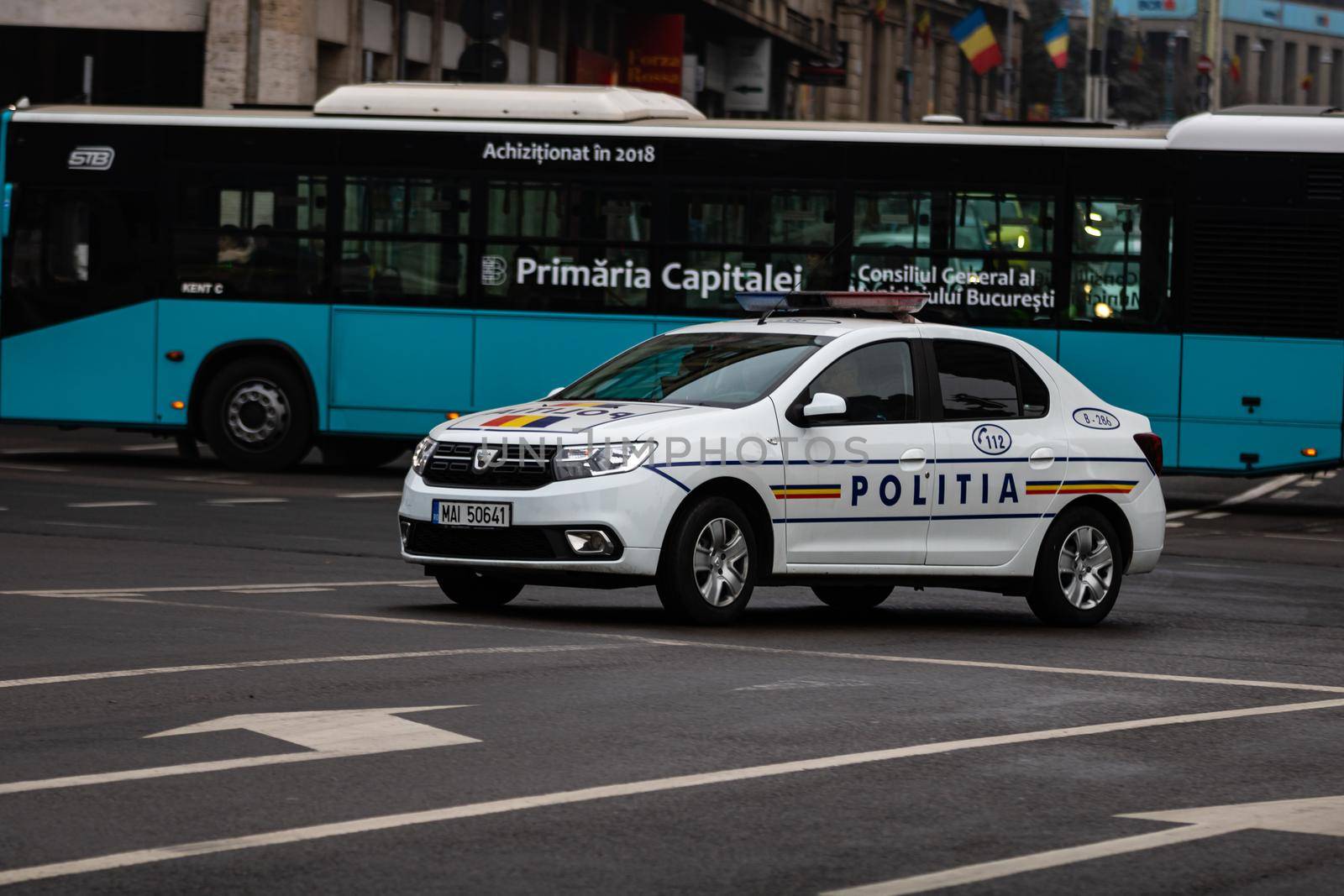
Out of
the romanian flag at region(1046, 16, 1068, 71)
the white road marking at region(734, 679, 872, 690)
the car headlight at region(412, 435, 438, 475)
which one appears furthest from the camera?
the romanian flag at region(1046, 16, 1068, 71)

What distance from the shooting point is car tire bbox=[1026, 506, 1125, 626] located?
41.6 ft

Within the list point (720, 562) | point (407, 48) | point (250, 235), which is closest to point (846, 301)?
point (720, 562)

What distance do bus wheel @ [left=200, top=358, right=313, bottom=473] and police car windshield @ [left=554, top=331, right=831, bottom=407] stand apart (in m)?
10.4

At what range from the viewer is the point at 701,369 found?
12.2m

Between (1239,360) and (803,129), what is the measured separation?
4.33 meters

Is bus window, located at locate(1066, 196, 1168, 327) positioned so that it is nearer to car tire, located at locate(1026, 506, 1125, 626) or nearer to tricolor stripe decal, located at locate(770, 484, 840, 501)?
car tire, located at locate(1026, 506, 1125, 626)

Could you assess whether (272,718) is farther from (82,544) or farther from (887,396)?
(82,544)

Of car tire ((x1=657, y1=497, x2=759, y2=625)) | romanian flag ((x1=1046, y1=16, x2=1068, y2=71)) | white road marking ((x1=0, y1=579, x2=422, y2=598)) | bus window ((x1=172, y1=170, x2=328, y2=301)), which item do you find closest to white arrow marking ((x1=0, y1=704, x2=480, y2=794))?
car tire ((x1=657, y1=497, x2=759, y2=625))

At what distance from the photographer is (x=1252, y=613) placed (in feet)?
44.0

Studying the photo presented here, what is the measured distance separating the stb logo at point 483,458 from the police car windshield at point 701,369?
2.88ft

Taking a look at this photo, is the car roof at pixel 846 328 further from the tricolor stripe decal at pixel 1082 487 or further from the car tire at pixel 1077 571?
the car tire at pixel 1077 571

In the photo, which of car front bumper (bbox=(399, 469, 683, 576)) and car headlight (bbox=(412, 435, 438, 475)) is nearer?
car front bumper (bbox=(399, 469, 683, 576))

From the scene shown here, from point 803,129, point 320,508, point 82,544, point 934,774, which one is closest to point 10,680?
point 934,774

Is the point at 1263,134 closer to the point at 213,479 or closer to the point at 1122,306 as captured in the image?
the point at 1122,306
